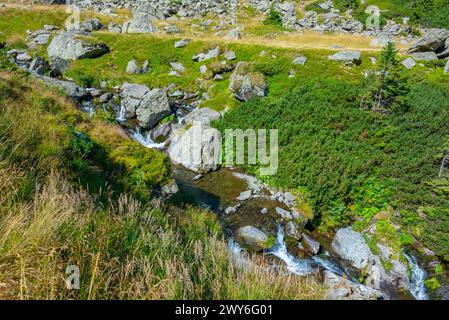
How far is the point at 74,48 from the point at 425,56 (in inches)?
1548

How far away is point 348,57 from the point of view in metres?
28.3

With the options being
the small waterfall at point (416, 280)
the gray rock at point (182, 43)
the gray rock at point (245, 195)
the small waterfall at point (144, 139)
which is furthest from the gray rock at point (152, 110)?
the small waterfall at point (416, 280)

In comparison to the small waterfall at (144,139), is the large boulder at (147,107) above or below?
above

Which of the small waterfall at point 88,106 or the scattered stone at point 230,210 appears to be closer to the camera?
the scattered stone at point 230,210

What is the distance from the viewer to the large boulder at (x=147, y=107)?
22422mm

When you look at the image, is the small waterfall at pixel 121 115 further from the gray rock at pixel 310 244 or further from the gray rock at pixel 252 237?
the gray rock at pixel 310 244

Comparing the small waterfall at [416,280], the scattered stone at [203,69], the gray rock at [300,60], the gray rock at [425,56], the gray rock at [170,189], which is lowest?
the small waterfall at [416,280]

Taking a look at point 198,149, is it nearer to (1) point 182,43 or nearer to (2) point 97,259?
(2) point 97,259

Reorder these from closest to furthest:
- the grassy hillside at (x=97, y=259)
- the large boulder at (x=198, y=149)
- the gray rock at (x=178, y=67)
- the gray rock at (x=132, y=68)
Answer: the grassy hillside at (x=97, y=259) < the large boulder at (x=198, y=149) < the gray rock at (x=178, y=67) < the gray rock at (x=132, y=68)

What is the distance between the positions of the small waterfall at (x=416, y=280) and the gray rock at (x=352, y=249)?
5.26 ft

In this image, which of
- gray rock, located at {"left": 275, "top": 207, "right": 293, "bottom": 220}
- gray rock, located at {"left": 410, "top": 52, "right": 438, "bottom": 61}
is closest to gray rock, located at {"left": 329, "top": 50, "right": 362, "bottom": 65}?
gray rock, located at {"left": 410, "top": 52, "right": 438, "bottom": 61}
